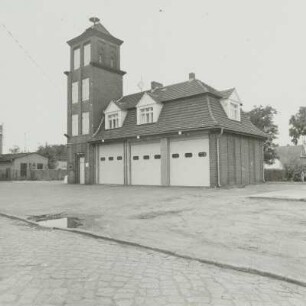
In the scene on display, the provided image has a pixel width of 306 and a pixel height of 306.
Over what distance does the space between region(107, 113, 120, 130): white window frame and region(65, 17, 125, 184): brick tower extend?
1.37m

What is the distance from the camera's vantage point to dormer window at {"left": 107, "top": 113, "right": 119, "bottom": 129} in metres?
27.7

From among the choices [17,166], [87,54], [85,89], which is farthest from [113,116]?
[17,166]

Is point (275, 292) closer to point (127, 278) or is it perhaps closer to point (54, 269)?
point (127, 278)

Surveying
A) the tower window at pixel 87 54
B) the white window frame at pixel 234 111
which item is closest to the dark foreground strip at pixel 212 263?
the white window frame at pixel 234 111

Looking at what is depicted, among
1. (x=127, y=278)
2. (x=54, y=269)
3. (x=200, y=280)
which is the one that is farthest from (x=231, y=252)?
(x=54, y=269)

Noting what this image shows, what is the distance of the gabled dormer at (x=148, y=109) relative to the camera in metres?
24.5

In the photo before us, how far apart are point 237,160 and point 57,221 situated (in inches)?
648

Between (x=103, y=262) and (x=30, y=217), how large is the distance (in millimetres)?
5508

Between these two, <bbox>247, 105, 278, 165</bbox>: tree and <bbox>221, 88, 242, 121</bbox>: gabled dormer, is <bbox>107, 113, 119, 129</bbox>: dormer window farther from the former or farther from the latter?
<bbox>247, 105, 278, 165</bbox>: tree

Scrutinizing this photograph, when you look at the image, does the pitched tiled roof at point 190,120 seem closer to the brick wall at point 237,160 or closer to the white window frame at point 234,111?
the white window frame at point 234,111

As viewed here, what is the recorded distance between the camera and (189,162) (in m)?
22.0

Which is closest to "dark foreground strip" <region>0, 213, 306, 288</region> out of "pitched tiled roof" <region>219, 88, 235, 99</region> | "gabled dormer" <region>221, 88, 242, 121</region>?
"gabled dormer" <region>221, 88, 242, 121</region>

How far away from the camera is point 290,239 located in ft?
20.5

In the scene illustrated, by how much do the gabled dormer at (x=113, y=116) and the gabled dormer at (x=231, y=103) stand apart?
27.8 feet
